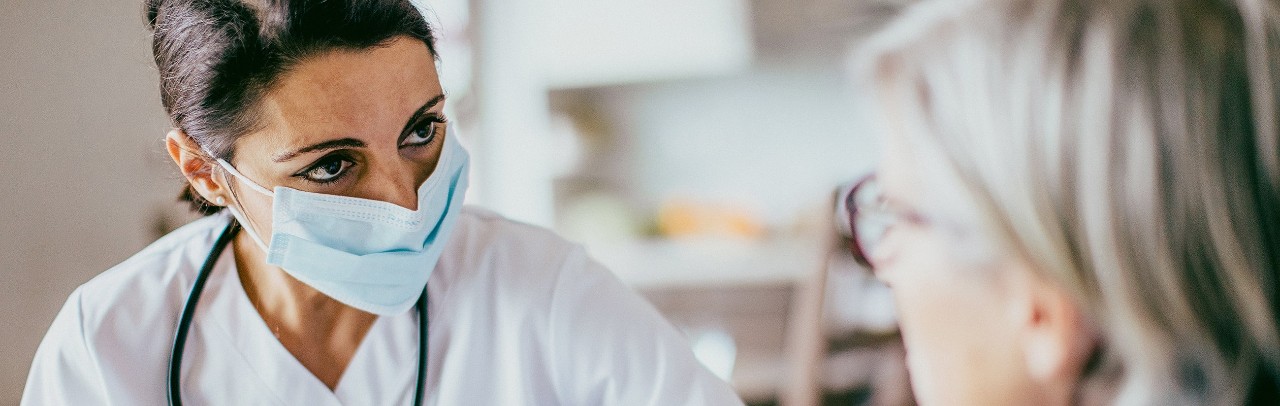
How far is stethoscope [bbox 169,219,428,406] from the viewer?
89 cm

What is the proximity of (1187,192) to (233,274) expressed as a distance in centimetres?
91

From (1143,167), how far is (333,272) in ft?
2.38

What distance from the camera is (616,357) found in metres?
0.99

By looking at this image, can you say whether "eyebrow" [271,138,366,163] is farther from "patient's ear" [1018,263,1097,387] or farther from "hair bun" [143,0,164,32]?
"patient's ear" [1018,263,1097,387]

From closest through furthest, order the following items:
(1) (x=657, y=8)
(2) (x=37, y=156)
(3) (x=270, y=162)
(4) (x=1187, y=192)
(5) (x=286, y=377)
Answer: (4) (x=1187, y=192), (2) (x=37, y=156), (3) (x=270, y=162), (5) (x=286, y=377), (1) (x=657, y=8)

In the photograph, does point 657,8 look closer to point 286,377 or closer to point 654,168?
point 654,168

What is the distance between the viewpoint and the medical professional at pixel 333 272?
31.2 inches

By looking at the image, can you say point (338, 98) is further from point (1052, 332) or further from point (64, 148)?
point (1052, 332)

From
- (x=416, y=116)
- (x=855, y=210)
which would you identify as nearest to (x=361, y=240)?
(x=416, y=116)

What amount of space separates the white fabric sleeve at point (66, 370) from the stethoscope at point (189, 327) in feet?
0.21

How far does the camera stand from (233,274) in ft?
3.13

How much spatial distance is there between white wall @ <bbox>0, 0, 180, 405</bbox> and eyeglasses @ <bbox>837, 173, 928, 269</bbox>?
663 mm

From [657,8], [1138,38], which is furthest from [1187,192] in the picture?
[657,8]

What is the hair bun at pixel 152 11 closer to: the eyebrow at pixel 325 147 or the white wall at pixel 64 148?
the white wall at pixel 64 148
